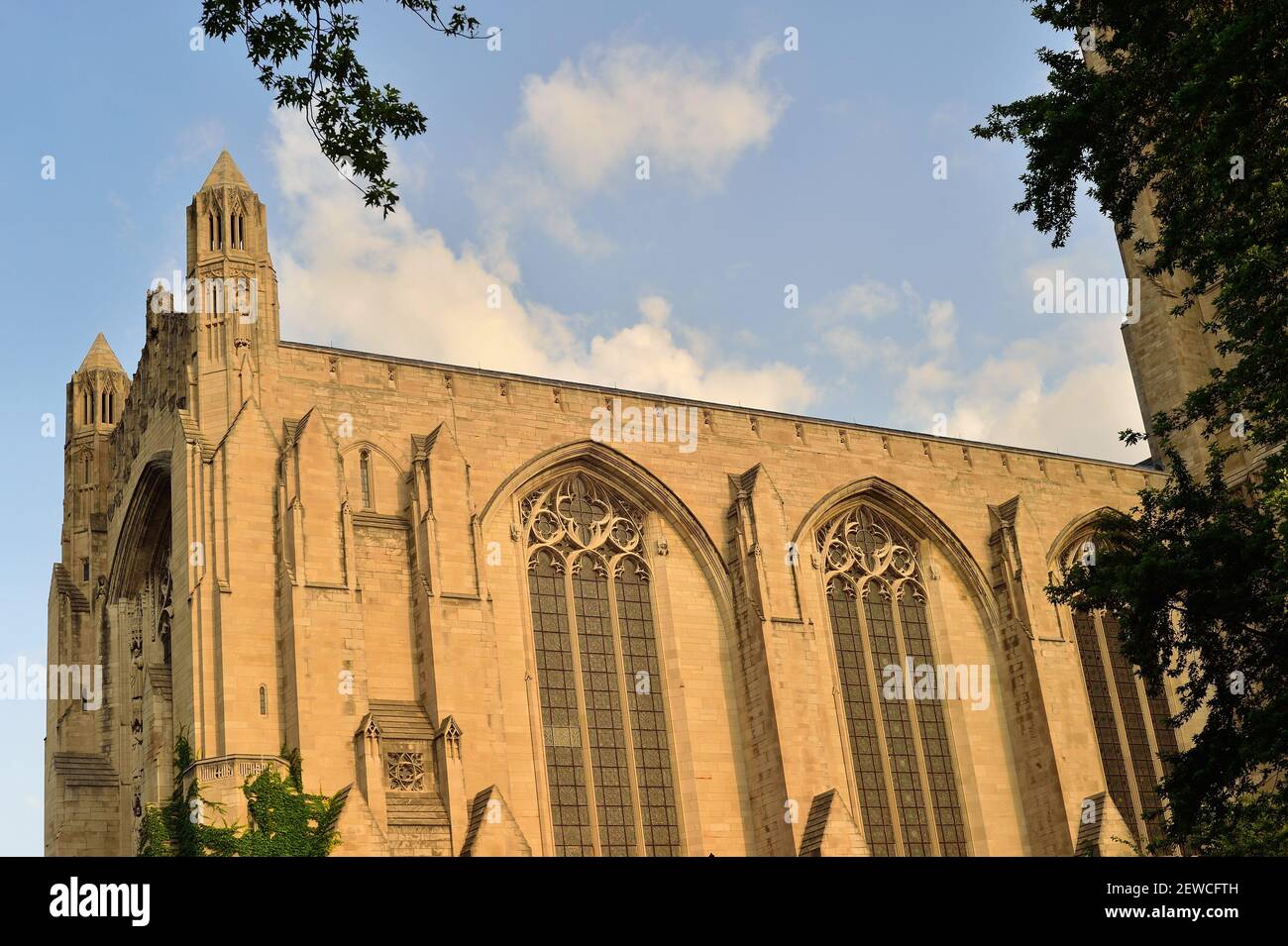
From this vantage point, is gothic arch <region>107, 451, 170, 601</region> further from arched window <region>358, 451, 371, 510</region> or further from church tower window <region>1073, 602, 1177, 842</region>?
church tower window <region>1073, 602, 1177, 842</region>

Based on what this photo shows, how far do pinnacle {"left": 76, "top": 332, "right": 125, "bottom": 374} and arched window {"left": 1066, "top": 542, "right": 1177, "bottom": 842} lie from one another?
25.1 m

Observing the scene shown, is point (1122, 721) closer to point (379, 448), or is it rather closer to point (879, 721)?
point (879, 721)

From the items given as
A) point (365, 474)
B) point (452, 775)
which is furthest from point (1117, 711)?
point (365, 474)

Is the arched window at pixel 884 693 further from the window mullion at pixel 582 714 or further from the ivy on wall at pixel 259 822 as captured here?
the ivy on wall at pixel 259 822

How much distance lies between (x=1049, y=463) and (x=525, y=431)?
15.3 meters

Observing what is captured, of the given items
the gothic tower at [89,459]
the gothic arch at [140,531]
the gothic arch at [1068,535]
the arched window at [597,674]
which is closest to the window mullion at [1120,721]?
the gothic arch at [1068,535]

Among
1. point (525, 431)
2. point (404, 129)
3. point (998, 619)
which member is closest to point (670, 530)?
point (525, 431)

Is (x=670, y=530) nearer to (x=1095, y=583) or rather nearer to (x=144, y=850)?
(x=144, y=850)

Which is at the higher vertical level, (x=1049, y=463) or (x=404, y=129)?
(x=1049, y=463)

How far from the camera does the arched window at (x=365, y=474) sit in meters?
29.2

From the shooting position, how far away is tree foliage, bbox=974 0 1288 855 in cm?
1491

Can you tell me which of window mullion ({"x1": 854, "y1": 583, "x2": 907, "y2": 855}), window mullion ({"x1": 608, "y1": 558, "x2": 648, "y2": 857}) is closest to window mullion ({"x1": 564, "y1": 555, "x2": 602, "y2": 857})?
window mullion ({"x1": 608, "y1": 558, "x2": 648, "y2": 857})

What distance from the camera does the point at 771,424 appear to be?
116 feet

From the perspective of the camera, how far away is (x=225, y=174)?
30875mm
